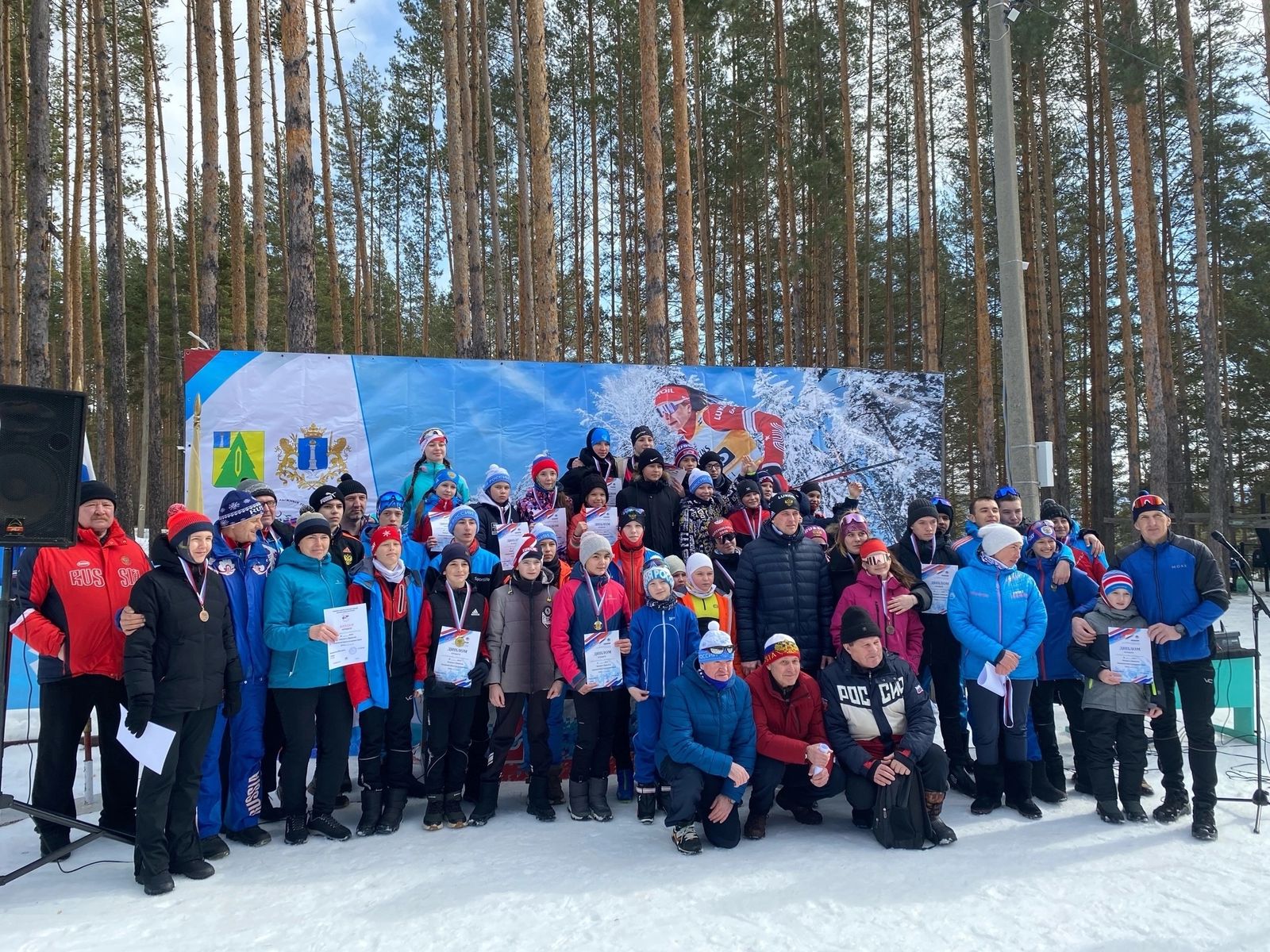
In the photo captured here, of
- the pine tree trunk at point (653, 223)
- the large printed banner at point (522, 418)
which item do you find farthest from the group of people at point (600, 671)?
the pine tree trunk at point (653, 223)

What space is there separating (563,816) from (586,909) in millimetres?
1355

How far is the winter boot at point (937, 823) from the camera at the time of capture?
14.1 ft

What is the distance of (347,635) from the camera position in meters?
4.39

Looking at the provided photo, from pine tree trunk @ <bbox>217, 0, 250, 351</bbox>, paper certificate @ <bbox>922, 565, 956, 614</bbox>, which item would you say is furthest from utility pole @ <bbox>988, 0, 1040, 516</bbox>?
pine tree trunk @ <bbox>217, 0, 250, 351</bbox>

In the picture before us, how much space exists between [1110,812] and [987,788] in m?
0.63

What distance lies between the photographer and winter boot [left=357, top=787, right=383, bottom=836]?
4.60m

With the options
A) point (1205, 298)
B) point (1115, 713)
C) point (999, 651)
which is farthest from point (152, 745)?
point (1205, 298)

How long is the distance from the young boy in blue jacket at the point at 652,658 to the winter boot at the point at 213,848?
86.9 inches

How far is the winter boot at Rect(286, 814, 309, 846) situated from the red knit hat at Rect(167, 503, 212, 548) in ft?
5.30

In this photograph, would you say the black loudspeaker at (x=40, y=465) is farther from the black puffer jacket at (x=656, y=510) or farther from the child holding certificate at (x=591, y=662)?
the black puffer jacket at (x=656, y=510)

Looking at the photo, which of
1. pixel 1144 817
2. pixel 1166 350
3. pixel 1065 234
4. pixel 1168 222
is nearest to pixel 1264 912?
pixel 1144 817

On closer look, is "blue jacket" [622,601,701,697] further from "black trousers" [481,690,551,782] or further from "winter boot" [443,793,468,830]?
"winter boot" [443,793,468,830]

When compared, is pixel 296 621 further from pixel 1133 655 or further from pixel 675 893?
pixel 1133 655

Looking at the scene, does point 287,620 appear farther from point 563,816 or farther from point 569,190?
point 569,190
